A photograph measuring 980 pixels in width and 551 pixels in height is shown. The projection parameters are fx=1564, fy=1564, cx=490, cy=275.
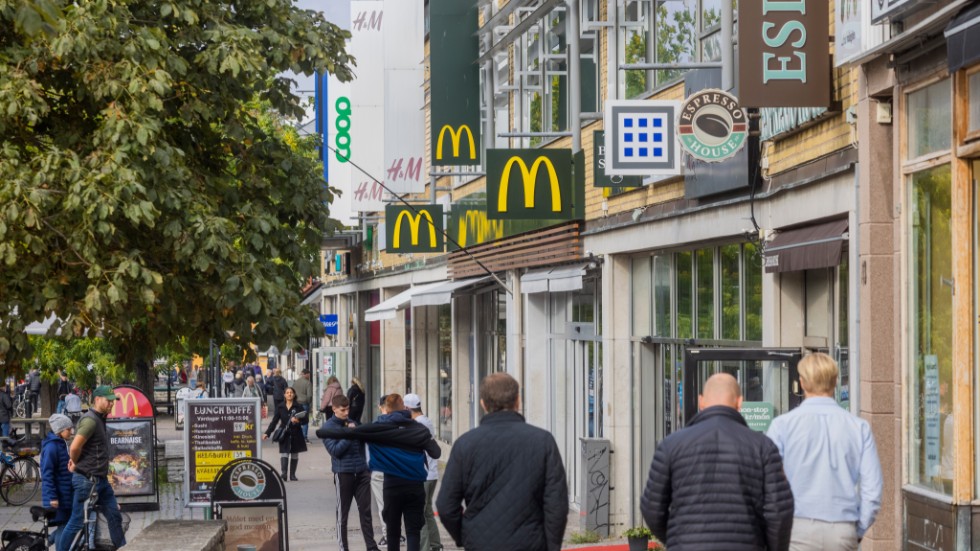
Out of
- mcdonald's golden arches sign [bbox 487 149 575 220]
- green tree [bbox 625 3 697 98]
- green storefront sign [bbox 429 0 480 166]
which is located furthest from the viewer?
green storefront sign [bbox 429 0 480 166]

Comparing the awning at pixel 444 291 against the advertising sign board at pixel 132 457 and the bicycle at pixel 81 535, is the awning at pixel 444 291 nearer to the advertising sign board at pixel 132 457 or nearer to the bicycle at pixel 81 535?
the advertising sign board at pixel 132 457

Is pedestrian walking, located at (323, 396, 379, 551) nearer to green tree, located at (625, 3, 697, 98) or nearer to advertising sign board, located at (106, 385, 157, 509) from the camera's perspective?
advertising sign board, located at (106, 385, 157, 509)

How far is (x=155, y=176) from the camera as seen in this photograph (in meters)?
13.4

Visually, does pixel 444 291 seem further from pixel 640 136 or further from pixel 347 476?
pixel 640 136

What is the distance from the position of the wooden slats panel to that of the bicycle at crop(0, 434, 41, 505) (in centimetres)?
676

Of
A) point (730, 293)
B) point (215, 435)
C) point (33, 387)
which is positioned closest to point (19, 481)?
point (215, 435)

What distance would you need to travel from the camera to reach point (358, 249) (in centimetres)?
4153

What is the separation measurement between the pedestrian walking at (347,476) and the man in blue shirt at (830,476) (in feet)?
28.2

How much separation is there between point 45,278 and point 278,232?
2.41 meters

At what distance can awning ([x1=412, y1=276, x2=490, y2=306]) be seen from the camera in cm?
2480

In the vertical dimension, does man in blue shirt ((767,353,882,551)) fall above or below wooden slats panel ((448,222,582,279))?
below

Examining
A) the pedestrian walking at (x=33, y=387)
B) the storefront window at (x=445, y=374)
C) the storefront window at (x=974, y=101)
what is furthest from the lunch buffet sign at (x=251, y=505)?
the pedestrian walking at (x=33, y=387)

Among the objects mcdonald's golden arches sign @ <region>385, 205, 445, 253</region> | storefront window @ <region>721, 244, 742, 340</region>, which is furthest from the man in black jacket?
mcdonald's golden arches sign @ <region>385, 205, 445, 253</region>

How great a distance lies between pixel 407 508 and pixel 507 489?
5.95 meters
